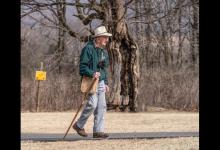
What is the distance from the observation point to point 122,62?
24.8 m

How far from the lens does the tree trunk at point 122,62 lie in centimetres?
2422

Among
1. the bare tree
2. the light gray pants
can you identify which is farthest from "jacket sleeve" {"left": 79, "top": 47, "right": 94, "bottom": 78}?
the bare tree

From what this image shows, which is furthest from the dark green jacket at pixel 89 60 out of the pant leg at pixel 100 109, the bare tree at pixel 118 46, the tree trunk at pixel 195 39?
the tree trunk at pixel 195 39

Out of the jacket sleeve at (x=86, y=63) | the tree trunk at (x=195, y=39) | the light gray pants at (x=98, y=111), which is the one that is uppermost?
the tree trunk at (x=195, y=39)

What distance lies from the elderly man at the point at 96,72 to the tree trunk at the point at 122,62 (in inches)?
517

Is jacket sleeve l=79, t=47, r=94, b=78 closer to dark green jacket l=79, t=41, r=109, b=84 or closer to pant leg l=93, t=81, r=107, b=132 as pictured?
dark green jacket l=79, t=41, r=109, b=84

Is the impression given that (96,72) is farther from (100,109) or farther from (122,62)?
(122,62)

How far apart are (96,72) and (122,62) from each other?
14.1m

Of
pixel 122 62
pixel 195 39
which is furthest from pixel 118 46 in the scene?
pixel 195 39

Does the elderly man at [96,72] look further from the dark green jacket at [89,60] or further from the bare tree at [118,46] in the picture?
the bare tree at [118,46]
